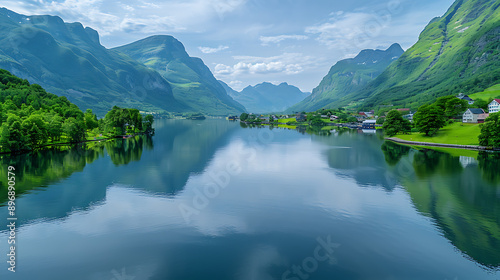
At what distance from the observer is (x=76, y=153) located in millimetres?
85875

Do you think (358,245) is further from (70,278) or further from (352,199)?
(70,278)

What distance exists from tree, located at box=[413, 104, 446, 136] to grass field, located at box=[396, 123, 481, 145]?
3.36 m

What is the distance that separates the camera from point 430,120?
114 m

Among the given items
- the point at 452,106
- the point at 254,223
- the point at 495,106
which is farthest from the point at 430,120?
the point at 254,223

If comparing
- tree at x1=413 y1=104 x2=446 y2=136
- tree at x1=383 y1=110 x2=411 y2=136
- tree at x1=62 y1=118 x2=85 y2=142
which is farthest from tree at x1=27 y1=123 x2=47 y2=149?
tree at x1=413 y1=104 x2=446 y2=136

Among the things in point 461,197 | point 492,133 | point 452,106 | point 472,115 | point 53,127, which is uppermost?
point 452,106

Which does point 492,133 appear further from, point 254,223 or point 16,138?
point 16,138

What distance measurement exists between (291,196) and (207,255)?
22.1m

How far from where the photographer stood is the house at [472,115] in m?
125

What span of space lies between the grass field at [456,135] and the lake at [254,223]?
150 feet

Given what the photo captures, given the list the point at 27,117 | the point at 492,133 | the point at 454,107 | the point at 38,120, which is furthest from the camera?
the point at 454,107

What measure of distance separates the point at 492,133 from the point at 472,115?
159ft

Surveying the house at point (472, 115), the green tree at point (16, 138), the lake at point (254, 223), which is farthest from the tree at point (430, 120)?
the green tree at point (16, 138)

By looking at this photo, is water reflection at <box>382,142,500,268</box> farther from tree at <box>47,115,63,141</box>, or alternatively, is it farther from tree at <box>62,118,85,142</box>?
tree at <box>47,115,63,141</box>
